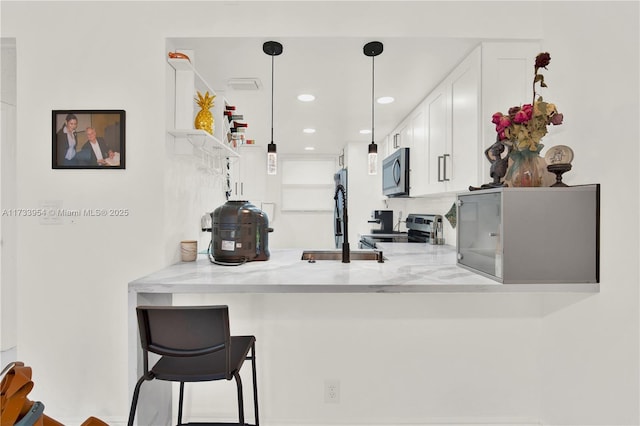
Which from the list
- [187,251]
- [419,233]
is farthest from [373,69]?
[419,233]

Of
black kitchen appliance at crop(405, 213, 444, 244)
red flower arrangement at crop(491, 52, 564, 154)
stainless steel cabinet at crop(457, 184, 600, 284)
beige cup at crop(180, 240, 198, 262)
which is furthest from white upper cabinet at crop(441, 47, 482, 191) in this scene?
beige cup at crop(180, 240, 198, 262)

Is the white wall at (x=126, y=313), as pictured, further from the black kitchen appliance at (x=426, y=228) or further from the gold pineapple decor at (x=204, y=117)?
the black kitchen appliance at (x=426, y=228)

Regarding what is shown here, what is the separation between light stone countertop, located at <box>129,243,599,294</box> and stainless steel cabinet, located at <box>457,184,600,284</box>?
5cm

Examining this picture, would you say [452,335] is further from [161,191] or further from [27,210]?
[27,210]

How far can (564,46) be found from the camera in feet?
5.67

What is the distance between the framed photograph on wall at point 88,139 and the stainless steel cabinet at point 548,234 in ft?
6.04

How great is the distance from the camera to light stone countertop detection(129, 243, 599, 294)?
58.7 inches

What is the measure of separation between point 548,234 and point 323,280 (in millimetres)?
945

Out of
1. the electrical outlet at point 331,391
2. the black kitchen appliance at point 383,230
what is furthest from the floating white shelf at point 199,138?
the black kitchen appliance at point 383,230

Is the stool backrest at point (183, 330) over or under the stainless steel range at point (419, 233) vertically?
under

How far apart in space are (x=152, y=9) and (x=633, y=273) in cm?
245

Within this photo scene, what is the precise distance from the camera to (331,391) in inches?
75.0

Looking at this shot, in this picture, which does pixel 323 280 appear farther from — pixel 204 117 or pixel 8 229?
pixel 8 229

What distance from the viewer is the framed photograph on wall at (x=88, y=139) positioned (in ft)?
6.16
